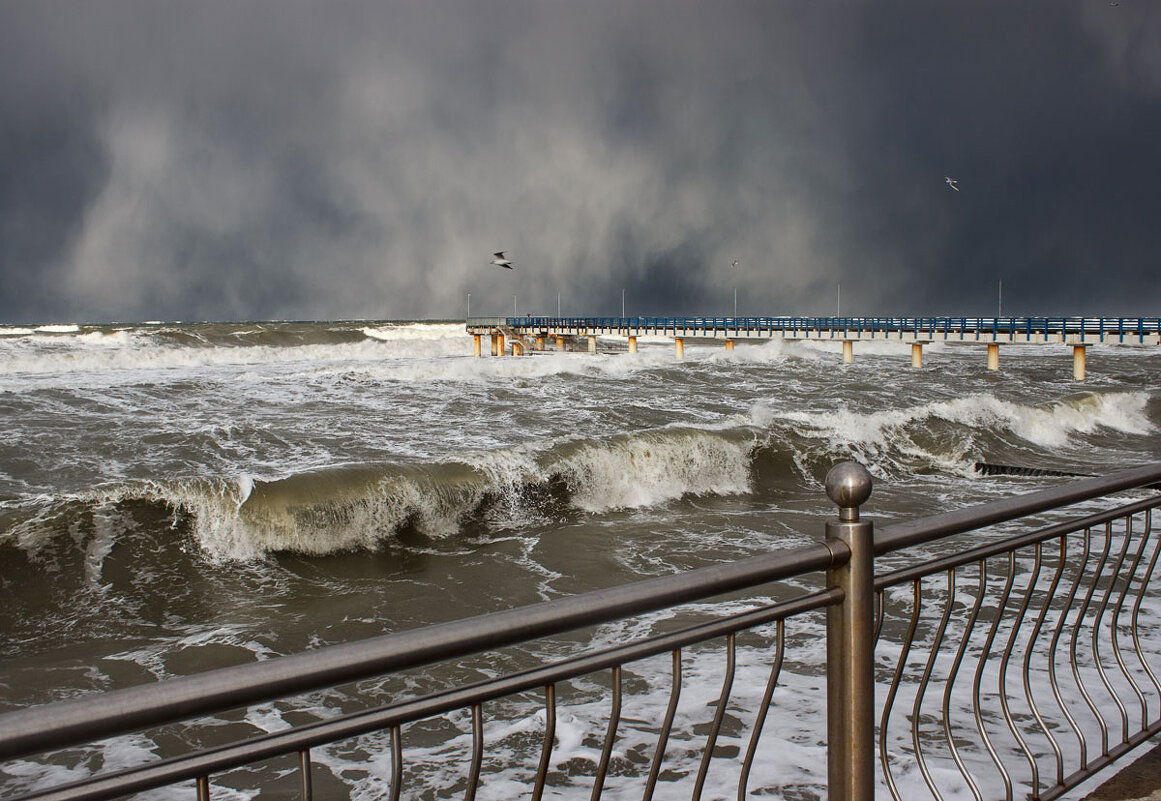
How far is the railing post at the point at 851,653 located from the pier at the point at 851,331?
113ft

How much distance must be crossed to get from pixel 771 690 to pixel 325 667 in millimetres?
1432

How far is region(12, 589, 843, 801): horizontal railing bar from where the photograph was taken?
1344mm

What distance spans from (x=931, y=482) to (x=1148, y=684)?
9027mm

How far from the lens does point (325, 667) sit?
1.47 metres

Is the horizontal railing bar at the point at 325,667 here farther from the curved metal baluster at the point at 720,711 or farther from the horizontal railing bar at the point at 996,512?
the horizontal railing bar at the point at 996,512

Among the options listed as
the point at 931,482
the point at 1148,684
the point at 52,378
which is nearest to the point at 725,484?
the point at 931,482

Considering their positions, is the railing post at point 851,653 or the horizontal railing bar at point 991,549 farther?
the horizontal railing bar at point 991,549

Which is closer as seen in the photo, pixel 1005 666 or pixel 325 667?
pixel 325 667

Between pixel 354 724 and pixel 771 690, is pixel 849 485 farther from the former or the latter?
pixel 354 724

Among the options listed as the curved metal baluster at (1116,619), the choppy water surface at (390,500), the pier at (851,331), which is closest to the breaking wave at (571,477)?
the choppy water surface at (390,500)

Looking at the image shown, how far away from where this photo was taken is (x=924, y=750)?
14.2 feet

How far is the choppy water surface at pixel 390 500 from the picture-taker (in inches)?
275

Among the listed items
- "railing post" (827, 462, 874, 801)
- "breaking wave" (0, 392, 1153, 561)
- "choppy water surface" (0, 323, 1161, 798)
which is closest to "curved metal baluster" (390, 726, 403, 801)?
"railing post" (827, 462, 874, 801)

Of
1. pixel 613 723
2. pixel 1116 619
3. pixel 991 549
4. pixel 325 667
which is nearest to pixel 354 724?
pixel 325 667
